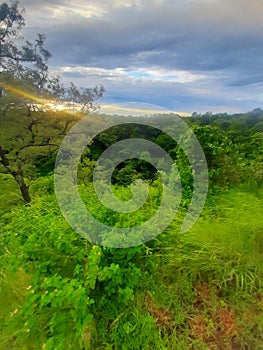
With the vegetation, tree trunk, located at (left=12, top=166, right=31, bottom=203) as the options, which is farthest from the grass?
tree trunk, located at (left=12, top=166, right=31, bottom=203)

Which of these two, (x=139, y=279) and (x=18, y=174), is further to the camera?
(x=18, y=174)

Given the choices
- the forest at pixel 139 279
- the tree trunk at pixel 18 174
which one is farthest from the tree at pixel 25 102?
the forest at pixel 139 279

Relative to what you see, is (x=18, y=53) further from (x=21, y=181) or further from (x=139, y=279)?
(x=139, y=279)

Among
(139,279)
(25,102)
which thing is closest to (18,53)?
(25,102)

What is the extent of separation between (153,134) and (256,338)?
10.8ft

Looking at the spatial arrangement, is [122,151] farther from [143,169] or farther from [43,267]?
[43,267]

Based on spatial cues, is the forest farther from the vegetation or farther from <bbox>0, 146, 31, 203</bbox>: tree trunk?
<bbox>0, 146, 31, 203</bbox>: tree trunk

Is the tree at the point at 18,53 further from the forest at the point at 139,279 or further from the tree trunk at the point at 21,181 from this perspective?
the forest at the point at 139,279

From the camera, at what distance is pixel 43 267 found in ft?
5.84

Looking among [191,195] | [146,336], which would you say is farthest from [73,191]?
[146,336]

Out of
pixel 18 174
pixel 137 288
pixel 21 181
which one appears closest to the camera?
pixel 137 288

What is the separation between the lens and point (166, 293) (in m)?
1.93

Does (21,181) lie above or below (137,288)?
below

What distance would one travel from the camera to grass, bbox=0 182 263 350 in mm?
1767
